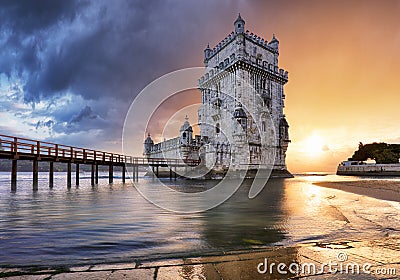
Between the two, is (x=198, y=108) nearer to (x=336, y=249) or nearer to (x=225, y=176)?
(x=225, y=176)

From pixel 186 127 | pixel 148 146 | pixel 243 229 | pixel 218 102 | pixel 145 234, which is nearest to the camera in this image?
pixel 145 234

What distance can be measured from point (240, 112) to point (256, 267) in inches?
1449

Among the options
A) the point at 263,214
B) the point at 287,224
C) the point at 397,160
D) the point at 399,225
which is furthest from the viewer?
the point at 397,160

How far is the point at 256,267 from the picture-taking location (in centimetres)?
325

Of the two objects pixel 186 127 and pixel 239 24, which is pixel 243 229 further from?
pixel 186 127

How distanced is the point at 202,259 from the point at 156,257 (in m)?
0.82

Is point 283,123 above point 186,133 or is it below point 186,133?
above

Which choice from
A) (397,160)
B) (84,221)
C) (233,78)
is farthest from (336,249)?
(397,160)

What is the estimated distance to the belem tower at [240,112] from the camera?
131ft

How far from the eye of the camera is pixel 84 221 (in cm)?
750

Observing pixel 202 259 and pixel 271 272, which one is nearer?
pixel 271 272

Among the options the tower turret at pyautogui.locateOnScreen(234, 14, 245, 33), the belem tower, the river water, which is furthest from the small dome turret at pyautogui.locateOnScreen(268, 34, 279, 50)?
the river water

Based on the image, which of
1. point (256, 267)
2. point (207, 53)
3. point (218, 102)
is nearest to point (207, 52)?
point (207, 53)

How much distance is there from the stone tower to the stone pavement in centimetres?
3590
